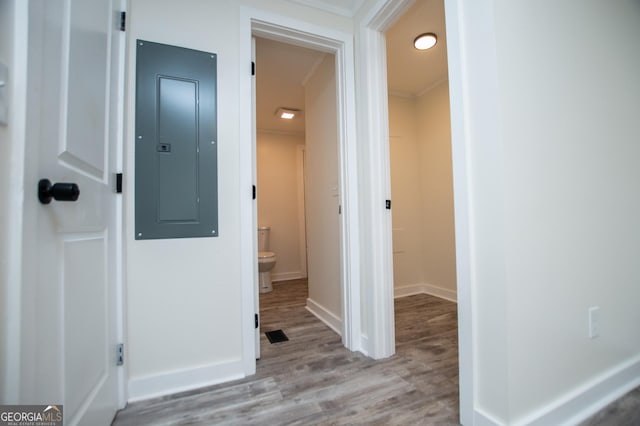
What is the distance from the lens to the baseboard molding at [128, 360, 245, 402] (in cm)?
134

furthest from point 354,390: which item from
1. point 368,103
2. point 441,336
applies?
point 368,103

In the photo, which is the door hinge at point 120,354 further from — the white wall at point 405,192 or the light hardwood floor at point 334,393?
the white wall at point 405,192

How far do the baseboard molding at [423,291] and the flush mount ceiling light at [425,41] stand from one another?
2.45 m

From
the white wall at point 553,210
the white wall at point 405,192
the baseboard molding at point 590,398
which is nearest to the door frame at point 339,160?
the white wall at point 553,210

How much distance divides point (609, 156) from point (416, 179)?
1978 millimetres

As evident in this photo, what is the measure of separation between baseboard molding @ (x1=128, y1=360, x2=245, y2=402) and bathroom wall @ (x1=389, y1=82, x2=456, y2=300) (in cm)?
216

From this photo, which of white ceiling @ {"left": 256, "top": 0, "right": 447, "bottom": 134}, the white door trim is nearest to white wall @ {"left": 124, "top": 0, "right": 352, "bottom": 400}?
white ceiling @ {"left": 256, "top": 0, "right": 447, "bottom": 134}

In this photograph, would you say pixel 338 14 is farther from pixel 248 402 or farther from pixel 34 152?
pixel 248 402

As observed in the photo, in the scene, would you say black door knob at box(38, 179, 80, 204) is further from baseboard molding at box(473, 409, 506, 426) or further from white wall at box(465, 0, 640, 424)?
baseboard molding at box(473, 409, 506, 426)

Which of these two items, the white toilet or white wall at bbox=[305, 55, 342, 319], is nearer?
white wall at bbox=[305, 55, 342, 319]

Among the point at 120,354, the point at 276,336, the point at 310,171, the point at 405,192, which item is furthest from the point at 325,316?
the point at 405,192

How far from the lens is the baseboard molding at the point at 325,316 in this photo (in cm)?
211

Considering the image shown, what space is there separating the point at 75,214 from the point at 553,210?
1800mm

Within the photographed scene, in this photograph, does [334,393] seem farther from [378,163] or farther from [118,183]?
[118,183]
